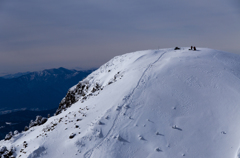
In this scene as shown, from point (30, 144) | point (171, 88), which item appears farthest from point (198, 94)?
point (30, 144)

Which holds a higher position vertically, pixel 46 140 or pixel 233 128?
pixel 233 128

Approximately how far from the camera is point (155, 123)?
1862 centimetres

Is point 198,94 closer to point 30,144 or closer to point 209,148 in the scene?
point 209,148

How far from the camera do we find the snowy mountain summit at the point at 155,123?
16.1 meters

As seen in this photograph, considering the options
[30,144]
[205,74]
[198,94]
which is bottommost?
[30,144]

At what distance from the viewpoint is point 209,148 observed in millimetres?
15742

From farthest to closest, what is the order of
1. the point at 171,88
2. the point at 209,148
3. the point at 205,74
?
the point at 205,74, the point at 171,88, the point at 209,148

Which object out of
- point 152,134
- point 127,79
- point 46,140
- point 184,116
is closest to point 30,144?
point 46,140

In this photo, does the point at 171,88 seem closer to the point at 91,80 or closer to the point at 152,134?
the point at 152,134

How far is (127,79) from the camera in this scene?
93.7 feet

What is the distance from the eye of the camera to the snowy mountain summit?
52.7ft

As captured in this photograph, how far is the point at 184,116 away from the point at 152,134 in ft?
15.9

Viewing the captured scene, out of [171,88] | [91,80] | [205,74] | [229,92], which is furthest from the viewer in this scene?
[91,80]

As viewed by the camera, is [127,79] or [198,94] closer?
[198,94]
